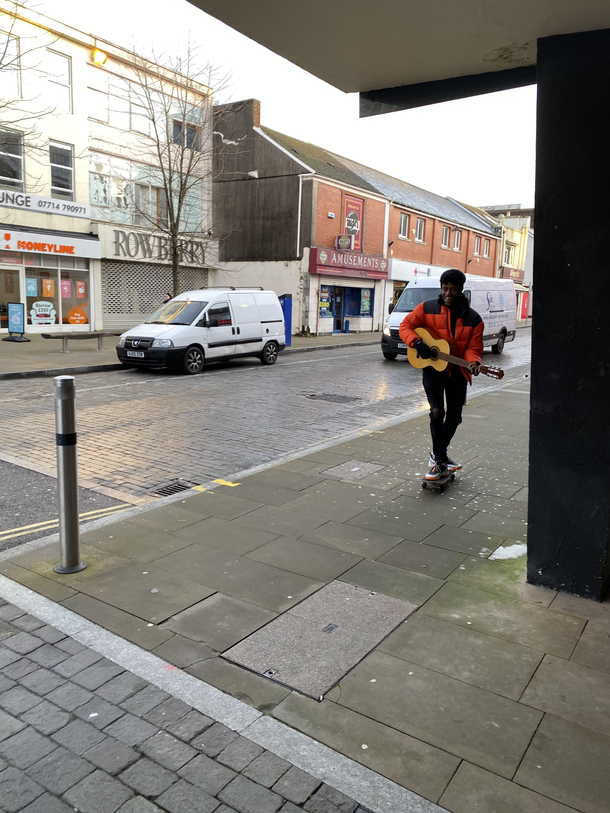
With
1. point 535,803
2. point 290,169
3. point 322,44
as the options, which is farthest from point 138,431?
point 290,169

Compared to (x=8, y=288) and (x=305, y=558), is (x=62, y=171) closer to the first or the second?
(x=8, y=288)

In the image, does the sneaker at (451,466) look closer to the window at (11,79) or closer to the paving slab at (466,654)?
the paving slab at (466,654)

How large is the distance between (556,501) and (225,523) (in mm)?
2404

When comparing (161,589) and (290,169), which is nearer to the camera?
(161,589)

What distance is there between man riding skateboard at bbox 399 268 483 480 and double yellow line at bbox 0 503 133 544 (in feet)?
9.02

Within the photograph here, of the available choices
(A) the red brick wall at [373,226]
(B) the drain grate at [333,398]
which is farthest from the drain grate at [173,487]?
(A) the red brick wall at [373,226]

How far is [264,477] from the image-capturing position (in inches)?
237

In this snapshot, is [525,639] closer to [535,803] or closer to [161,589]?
[535,803]

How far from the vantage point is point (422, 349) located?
17.5 feet

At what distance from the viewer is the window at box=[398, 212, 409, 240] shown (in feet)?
113

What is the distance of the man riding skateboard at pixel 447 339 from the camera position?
5305 mm

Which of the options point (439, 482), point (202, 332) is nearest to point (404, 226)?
point (202, 332)

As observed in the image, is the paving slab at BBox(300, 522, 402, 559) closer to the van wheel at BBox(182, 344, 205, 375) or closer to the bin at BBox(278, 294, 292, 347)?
the van wheel at BBox(182, 344, 205, 375)

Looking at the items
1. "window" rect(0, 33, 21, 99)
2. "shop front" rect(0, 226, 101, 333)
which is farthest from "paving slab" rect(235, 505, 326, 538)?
"window" rect(0, 33, 21, 99)
